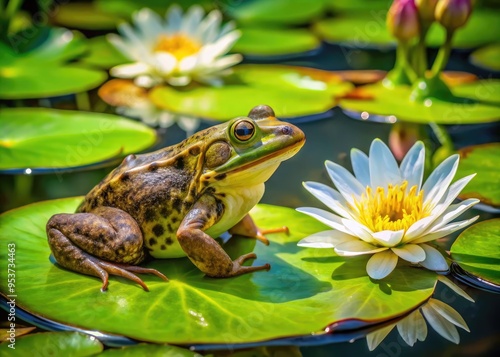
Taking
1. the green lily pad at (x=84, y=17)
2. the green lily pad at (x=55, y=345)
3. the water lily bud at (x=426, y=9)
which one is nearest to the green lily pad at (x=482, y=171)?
the water lily bud at (x=426, y=9)

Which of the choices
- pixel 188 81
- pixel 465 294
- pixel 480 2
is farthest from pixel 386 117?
pixel 480 2

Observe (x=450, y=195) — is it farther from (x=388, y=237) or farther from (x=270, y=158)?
(x=270, y=158)

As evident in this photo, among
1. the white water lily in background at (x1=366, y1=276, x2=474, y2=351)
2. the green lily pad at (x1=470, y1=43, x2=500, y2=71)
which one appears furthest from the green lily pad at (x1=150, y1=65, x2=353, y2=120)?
the white water lily in background at (x1=366, y1=276, x2=474, y2=351)

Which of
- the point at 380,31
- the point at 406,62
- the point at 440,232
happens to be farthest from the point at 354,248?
the point at 380,31

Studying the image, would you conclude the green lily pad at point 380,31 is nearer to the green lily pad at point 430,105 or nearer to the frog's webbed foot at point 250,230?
the green lily pad at point 430,105

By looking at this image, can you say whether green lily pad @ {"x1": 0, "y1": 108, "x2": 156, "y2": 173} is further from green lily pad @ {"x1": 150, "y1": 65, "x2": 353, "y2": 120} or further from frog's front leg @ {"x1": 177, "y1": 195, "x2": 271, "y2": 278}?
frog's front leg @ {"x1": 177, "y1": 195, "x2": 271, "y2": 278}

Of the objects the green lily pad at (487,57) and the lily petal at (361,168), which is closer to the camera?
the lily petal at (361,168)
